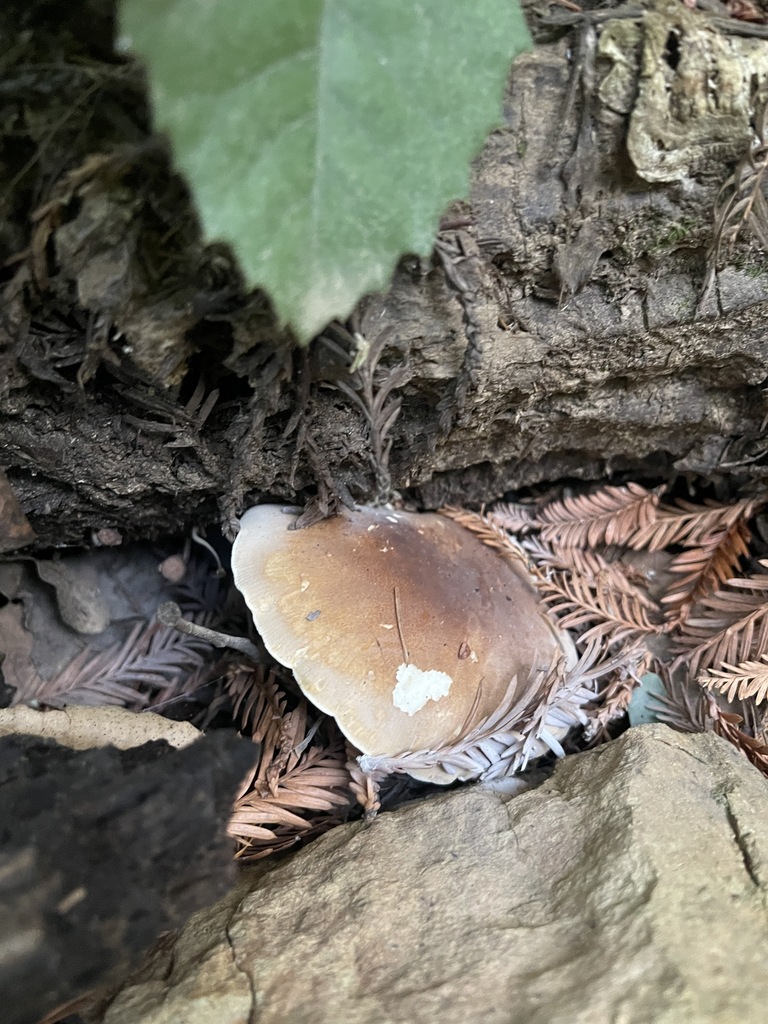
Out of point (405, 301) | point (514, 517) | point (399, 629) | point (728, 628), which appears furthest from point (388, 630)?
point (728, 628)

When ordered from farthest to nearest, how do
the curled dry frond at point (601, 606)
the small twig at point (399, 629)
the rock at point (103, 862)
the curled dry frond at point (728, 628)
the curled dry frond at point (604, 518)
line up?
the curled dry frond at point (604, 518)
the curled dry frond at point (601, 606)
the curled dry frond at point (728, 628)
the small twig at point (399, 629)
the rock at point (103, 862)

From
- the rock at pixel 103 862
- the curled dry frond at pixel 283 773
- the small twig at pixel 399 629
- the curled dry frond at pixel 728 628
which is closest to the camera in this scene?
the rock at pixel 103 862

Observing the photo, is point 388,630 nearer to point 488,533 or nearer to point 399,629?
point 399,629

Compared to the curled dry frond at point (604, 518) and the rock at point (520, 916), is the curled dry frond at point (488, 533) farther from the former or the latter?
the rock at point (520, 916)

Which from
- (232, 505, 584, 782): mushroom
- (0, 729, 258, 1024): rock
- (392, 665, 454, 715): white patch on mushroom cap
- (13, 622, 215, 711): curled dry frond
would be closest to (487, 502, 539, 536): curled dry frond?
(232, 505, 584, 782): mushroom

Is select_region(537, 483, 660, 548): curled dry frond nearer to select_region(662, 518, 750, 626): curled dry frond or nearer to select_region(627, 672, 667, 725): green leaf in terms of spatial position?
select_region(662, 518, 750, 626): curled dry frond

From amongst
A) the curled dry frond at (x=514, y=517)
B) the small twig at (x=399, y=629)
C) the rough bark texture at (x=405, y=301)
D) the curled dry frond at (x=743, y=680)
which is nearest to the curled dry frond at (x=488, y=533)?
the curled dry frond at (x=514, y=517)

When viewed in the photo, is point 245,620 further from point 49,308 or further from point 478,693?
point 49,308
